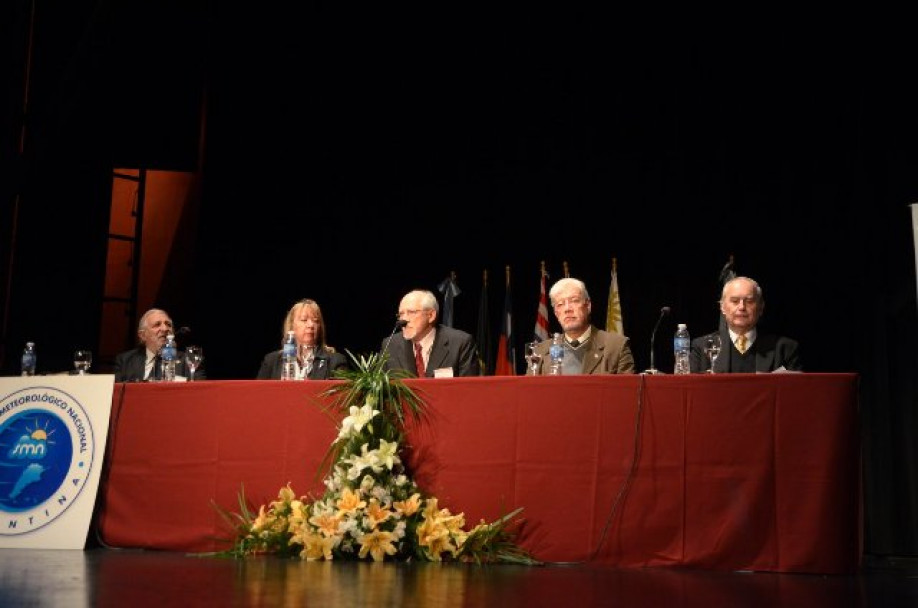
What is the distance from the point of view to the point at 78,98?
741 centimetres

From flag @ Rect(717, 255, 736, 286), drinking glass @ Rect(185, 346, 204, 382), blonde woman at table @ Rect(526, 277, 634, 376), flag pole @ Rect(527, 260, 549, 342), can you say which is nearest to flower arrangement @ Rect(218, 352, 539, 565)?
drinking glass @ Rect(185, 346, 204, 382)

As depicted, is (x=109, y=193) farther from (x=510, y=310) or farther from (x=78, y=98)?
(x=510, y=310)

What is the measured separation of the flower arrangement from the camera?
3.74 meters

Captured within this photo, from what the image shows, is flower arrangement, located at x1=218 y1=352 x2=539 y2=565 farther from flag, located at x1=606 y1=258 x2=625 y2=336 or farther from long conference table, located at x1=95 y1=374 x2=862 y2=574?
flag, located at x1=606 y1=258 x2=625 y2=336

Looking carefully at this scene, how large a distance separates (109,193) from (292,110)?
4.88ft

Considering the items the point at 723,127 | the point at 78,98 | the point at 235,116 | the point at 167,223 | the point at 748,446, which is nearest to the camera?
the point at 748,446

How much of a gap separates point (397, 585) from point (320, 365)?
6.10ft

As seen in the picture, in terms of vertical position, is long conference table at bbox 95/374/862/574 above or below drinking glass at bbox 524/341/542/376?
below

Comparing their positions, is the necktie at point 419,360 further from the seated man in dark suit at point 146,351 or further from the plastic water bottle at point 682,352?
the plastic water bottle at point 682,352

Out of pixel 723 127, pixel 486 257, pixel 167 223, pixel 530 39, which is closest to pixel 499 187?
pixel 486 257

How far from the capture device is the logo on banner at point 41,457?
4219 mm

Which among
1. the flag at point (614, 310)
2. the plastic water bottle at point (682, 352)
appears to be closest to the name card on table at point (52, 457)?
the plastic water bottle at point (682, 352)

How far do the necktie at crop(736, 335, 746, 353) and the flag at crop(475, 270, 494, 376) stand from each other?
3157 mm

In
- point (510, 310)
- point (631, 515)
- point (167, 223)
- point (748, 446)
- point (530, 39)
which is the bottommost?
point (631, 515)
